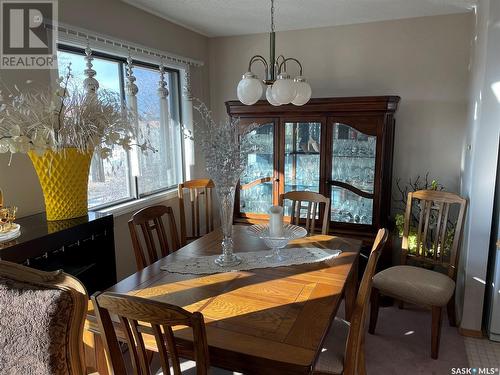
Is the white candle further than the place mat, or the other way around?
the white candle

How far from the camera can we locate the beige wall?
10.2ft

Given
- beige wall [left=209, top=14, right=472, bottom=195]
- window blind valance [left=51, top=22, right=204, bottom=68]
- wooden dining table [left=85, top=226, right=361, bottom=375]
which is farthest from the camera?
beige wall [left=209, top=14, right=472, bottom=195]

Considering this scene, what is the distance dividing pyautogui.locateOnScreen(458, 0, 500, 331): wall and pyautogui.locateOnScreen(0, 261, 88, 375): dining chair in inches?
91.1

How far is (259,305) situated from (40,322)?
0.77 m

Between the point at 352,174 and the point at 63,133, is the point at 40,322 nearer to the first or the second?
the point at 63,133

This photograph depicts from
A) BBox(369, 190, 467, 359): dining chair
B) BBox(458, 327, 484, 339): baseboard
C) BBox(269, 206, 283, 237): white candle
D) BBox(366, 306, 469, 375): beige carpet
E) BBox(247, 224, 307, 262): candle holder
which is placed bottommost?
BBox(366, 306, 469, 375): beige carpet

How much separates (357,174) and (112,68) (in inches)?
84.1

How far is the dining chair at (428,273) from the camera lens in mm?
2213

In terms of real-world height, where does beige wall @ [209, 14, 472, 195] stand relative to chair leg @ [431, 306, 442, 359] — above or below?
above

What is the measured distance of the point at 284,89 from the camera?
185 centimetres

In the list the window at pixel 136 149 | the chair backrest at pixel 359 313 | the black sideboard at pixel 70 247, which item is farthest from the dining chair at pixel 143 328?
the window at pixel 136 149

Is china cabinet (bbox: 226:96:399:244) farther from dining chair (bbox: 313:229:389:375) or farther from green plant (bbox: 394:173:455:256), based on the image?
dining chair (bbox: 313:229:389:375)

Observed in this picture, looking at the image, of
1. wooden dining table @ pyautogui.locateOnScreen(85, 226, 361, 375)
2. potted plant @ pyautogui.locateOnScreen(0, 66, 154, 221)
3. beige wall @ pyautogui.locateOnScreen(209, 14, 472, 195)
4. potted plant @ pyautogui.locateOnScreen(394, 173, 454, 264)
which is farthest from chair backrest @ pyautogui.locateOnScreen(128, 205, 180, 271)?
beige wall @ pyautogui.locateOnScreen(209, 14, 472, 195)

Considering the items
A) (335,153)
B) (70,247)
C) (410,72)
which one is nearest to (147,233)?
(70,247)
